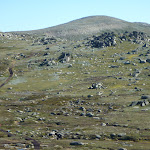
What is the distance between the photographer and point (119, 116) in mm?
77250

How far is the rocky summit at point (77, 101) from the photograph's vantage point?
58784 mm

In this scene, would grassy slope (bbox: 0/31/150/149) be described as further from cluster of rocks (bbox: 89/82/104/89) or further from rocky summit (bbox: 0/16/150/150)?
cluster of rocks (bbox: 89/82/104/89)

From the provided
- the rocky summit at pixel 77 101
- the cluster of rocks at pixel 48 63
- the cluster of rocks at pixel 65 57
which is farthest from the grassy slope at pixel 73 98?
the cluster of rocks at pixel 48 63

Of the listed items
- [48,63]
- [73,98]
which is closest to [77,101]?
[73,98]

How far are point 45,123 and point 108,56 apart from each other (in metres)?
122

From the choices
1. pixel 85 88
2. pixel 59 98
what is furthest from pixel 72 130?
pixel 85 88

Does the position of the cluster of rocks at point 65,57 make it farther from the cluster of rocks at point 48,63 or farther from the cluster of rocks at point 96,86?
the cluster of rocks at point 96,86

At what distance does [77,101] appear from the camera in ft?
328

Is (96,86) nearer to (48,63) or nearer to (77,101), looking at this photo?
(77,101)

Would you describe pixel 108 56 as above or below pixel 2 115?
above

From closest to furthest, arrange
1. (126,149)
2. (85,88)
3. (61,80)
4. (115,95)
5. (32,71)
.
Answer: (126,149) < (115,95) < (85,88) < (61,80) < (32,71)

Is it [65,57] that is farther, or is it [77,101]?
[65,57]

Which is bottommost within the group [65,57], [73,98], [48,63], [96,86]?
[73,98]

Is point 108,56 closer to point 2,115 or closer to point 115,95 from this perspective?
point 115,95
